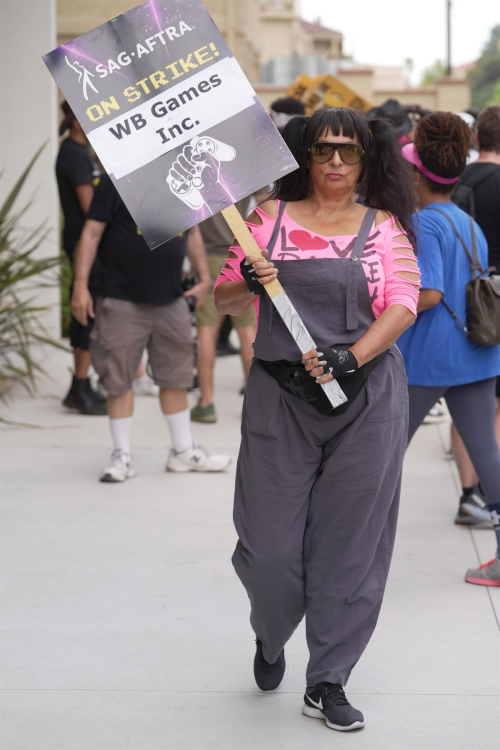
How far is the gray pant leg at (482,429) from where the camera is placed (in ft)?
15.0

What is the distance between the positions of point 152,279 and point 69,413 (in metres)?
2.41

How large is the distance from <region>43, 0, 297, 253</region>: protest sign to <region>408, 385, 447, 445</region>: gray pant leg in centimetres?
160

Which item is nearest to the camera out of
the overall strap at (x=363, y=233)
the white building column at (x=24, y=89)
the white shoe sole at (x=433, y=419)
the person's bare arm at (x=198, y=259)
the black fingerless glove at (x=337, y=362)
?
the black fingerless glove at (x=337, y=362)

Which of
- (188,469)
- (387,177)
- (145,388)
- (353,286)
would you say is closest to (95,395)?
(145,388)

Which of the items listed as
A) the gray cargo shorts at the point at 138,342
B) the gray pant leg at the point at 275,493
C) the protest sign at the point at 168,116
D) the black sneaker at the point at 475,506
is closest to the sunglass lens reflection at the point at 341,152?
the protest sign at the point at 168,116

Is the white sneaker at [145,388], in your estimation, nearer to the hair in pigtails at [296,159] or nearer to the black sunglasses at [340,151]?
the hair in pigtails at [296,159]

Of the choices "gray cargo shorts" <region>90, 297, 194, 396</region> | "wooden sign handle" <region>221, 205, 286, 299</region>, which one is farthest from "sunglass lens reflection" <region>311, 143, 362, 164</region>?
"gray cargo shorts" <region>90, 297, 194, 396</region>

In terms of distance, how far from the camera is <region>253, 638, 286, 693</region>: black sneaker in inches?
140

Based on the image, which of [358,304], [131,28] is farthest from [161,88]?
[358,304]

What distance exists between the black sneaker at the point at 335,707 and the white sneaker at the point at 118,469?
297 centimetres

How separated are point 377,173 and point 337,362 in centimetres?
69

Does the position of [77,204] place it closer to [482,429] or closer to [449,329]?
[449,329]

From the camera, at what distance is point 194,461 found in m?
6.41

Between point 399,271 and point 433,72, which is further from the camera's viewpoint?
point 433,72
